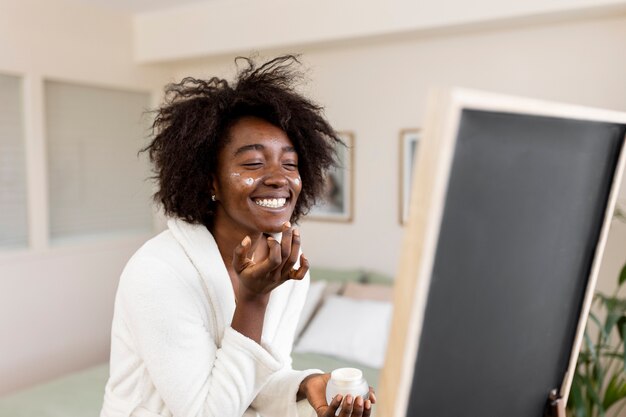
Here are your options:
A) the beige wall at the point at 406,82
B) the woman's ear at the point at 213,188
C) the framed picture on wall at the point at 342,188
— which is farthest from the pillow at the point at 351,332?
the woman's ear at the point at 213,188

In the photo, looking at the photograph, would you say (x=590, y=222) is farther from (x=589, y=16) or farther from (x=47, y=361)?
(x=47, y=361)

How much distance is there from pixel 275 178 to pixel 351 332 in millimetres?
2137

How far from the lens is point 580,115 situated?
835 mm

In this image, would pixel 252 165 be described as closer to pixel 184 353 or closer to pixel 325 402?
pixel 184 353

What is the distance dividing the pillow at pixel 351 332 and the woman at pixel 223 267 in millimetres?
1758

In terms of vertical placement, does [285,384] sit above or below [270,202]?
below

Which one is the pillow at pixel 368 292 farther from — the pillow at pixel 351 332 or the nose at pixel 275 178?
the nose at pixel 275 178

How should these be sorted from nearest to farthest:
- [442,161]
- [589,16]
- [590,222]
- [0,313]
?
[442,161]
[590,222]
[589,16]
[0,313]

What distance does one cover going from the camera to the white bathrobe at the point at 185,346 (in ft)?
3.59

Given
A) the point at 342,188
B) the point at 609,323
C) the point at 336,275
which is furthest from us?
the point at 342,188

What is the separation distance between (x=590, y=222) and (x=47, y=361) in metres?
3.76

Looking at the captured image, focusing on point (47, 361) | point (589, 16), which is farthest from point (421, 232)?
point (47, 361)

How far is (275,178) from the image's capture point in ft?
3.90

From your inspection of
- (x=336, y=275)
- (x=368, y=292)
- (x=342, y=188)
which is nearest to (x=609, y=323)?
(x=368, y=292)
